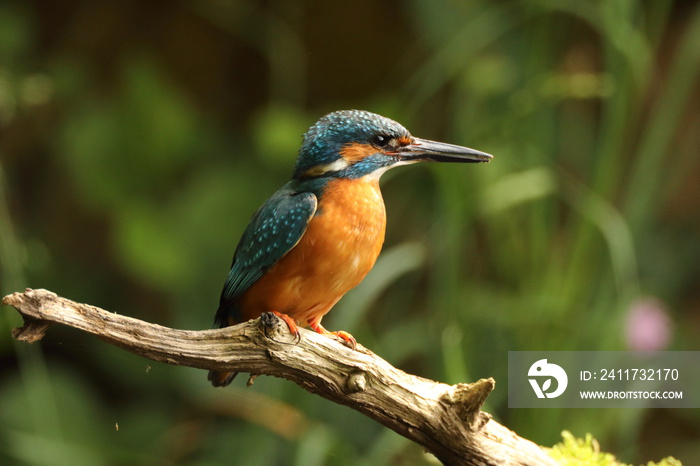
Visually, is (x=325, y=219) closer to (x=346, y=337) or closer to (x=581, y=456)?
(x=346, y=337)

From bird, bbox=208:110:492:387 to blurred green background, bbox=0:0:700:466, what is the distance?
0.67 meters

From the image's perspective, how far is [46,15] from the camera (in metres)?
3.70

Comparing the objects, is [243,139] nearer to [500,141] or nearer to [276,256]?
[500,141]

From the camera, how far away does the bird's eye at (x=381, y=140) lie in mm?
1349

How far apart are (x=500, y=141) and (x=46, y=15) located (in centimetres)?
225

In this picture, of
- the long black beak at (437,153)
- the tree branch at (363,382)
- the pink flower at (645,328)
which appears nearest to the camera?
the tree branch at (363,382)

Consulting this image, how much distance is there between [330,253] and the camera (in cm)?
133

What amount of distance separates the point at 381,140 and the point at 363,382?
1.31 feet

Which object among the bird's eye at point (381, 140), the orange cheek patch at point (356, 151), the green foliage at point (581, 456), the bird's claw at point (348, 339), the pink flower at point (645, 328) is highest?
the pink flower at point (645, 328)

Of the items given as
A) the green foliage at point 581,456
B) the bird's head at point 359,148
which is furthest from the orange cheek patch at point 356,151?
the green foliage at point 581,456

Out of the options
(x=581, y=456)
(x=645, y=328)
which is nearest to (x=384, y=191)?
(x=645, y=328)

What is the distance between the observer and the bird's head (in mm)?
1327

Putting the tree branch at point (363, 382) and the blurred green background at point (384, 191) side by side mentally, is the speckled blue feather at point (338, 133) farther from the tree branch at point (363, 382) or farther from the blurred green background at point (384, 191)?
the blurred green background at point (384, 191)

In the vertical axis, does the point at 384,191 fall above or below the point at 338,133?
above
